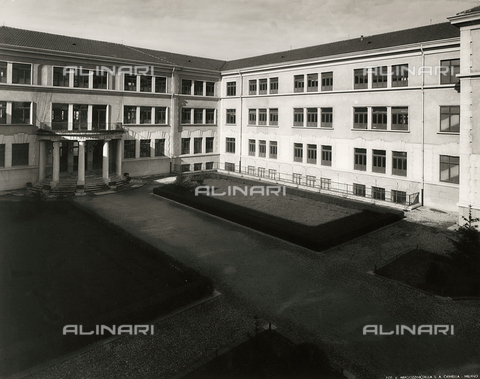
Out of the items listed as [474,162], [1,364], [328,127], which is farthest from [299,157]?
[1,364]

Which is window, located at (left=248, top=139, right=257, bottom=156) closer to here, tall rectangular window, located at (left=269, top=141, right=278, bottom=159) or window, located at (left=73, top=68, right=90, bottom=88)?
tall rectangular window, located at (left=269, top=141, right=278, bottom=159)

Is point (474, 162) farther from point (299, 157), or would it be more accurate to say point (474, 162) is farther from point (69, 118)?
point (69, 118)

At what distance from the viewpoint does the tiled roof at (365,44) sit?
3034cm

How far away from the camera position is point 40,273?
16.0 meters

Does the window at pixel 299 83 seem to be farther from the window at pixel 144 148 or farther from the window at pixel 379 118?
the window at pixel 144 148

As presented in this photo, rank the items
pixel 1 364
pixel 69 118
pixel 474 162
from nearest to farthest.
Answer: pixel 1 364 < pixel 474 162 < pixel 69 118

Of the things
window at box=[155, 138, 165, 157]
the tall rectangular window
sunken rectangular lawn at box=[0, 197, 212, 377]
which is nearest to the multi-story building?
window at box=[155, 138, 165, 157]

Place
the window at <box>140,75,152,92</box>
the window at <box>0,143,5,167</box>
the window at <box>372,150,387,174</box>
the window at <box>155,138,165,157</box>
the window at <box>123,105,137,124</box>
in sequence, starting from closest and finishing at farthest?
1. the window at <box>0,143,5,167</box>
2. the window at <box>372,150,387,174</box>
3. the window at <box>123,105,137,124</box>
4. the window at <box>140,75,152,92</box>
5. the window at <box>155,138,165,157</box>

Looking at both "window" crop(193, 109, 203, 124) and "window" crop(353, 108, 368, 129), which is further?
"window" crop(193, 109, 203, 124)

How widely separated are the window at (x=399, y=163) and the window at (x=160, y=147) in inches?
1015

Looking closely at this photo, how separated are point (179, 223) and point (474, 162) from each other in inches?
775

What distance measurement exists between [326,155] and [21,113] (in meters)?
29.6

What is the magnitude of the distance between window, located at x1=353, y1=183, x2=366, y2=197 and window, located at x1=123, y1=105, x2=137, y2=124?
81.9 feet

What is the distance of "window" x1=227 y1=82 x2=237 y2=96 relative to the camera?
158ft
